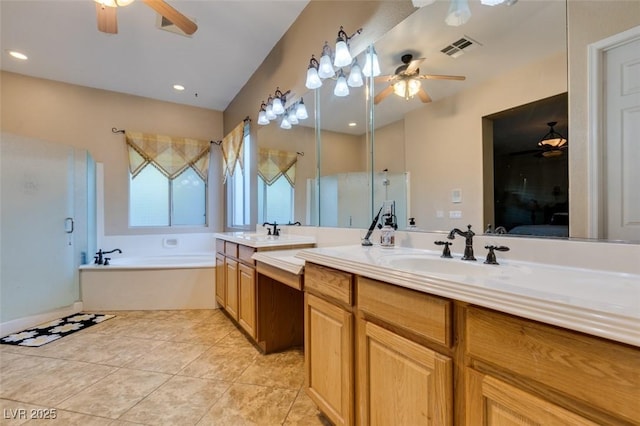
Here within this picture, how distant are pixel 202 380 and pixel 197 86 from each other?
3520mm

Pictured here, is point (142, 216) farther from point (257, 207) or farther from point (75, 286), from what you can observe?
point (257, 207)

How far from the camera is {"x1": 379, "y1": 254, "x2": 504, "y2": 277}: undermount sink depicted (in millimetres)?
1030

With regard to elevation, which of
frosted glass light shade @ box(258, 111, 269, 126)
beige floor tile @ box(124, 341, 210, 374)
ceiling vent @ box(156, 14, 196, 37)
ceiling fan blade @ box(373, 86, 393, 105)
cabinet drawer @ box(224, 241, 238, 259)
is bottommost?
beige floor tile @ box(124, 341, 210, 374)

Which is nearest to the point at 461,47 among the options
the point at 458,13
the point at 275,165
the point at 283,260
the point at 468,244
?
the point at 458,13

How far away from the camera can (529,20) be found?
110 centimetres

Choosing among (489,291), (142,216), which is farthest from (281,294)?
(142,216)

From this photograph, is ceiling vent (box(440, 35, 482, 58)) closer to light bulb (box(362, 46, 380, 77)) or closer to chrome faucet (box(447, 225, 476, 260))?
light bulb (box(362, 46, 380, 77))

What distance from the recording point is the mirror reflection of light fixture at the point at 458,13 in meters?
1.26

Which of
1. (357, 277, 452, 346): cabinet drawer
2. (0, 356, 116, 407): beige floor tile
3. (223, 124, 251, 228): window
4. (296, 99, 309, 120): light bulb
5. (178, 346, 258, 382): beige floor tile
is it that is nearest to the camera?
(357, 277, 452, 346): cabinet drawer

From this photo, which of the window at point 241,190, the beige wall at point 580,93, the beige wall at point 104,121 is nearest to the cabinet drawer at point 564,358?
the beige wall at point 580,93

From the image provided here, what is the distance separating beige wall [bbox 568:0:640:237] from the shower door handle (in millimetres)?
4076

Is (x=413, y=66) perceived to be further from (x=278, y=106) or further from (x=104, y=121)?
(x=104, y=121)

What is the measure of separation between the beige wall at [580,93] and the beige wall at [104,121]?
4.37 m

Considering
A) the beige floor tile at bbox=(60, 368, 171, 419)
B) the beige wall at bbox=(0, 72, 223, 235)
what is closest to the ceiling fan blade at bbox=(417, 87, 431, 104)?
the beige floor tile at bbox=(60, 368, 171, 419)
